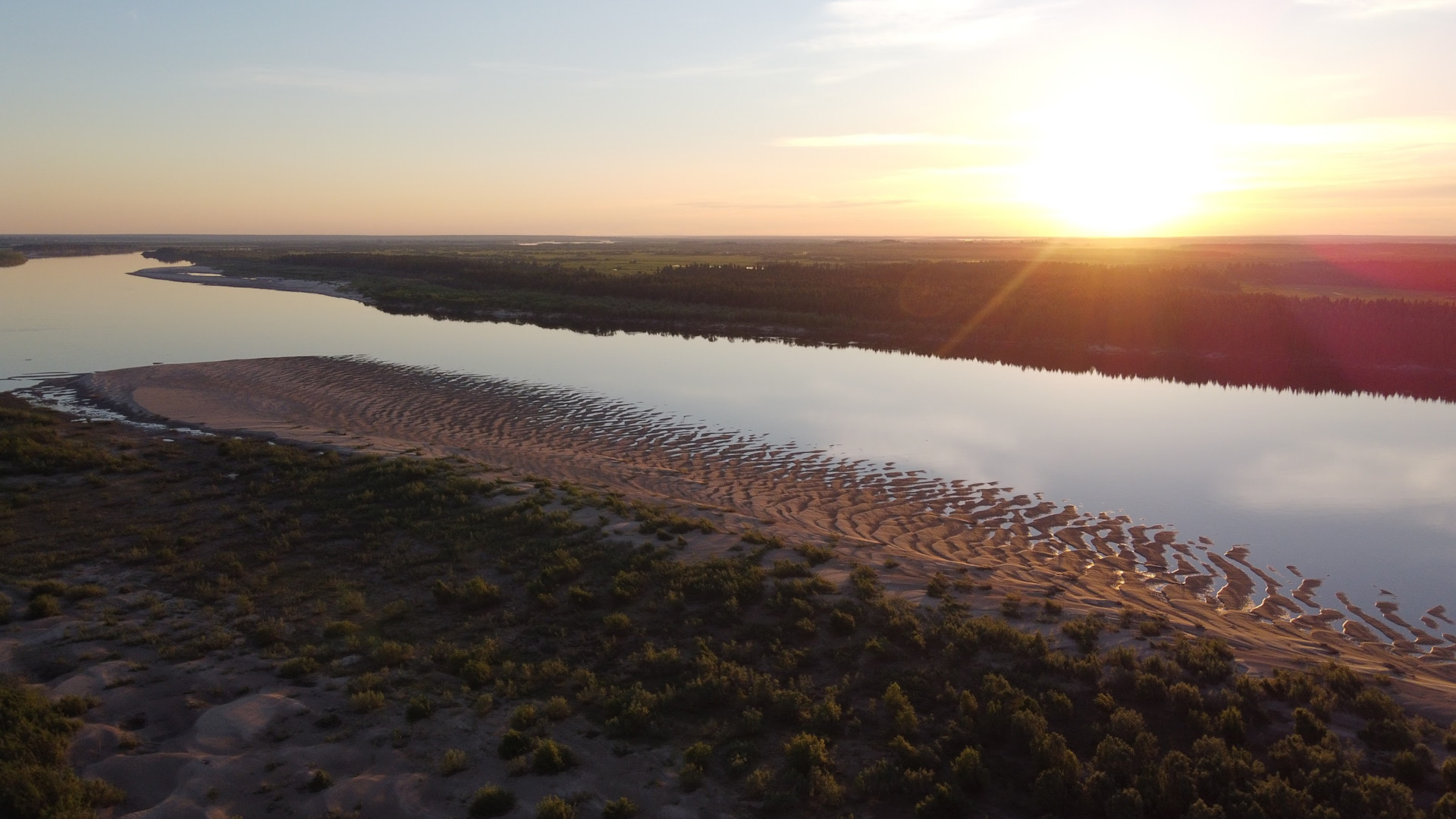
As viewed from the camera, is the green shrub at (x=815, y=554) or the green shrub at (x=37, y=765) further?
the green shrub at (x=815, y=554)

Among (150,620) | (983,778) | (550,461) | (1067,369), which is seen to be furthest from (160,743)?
(1067,369)

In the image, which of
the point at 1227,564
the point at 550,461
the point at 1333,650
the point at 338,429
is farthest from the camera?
the point at 338,429

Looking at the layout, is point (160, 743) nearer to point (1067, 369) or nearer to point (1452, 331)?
point (1067, 369)

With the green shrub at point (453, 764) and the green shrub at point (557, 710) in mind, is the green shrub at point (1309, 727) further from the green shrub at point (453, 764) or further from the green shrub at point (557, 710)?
the green shrub at point (453, 764)

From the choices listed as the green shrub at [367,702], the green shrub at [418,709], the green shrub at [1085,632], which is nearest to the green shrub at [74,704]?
the green shrub at [367,702]

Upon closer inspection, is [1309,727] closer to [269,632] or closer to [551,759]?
[551,759]
